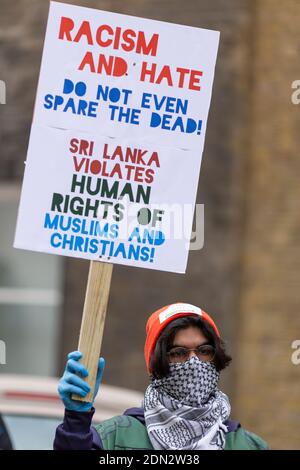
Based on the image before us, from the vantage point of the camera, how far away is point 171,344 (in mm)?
3789

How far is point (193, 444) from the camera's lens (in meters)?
3.70

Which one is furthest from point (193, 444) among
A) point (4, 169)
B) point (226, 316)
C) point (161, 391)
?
point (4, 169)

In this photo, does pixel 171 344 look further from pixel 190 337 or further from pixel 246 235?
pixel 246 235

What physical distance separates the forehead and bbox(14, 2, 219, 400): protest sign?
10.4 inches

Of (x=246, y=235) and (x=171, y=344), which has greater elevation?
(x=246, y=235)

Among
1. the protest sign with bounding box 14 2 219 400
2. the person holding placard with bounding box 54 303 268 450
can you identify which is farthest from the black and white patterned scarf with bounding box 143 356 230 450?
the protest sign with bounding box 14 2 219 400

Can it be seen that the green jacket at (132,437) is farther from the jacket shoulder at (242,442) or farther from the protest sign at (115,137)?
the protest sign at (115,137)

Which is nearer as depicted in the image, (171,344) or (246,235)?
(171,344)

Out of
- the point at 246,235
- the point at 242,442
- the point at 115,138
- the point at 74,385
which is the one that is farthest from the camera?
the point at 246,235

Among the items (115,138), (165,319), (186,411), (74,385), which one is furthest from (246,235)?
(74,385)

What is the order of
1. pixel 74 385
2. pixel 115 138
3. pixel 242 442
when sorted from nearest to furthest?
1. pixel 74 385
2. pixel 242 442
3. pixel 115 138

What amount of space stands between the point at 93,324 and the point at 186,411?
390mm

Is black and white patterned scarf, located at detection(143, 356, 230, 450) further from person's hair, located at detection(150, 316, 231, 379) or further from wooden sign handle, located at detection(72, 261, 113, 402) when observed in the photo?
wooden sign handle, located at detection(72, 261, 113, 402)

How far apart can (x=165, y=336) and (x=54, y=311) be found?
7.38 m
